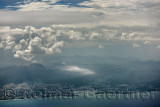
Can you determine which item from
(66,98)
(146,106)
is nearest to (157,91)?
(146,106)

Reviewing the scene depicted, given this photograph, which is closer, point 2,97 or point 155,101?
point 155,101

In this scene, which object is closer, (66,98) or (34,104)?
(34,104)

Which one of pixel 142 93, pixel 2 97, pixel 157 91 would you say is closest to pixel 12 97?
pixel 2 97

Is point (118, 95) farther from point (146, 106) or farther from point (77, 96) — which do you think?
point (146, 106)

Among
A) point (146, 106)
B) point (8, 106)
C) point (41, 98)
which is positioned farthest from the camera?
point (41, 98)

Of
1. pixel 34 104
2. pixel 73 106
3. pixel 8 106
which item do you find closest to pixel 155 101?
pixel 73 106

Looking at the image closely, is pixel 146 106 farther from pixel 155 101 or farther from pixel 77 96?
pixel 77 96

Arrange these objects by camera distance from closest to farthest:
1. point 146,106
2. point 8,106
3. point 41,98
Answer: point 146,106 < point 8,106 < point 41,98

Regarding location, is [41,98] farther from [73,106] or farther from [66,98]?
[73,106]
